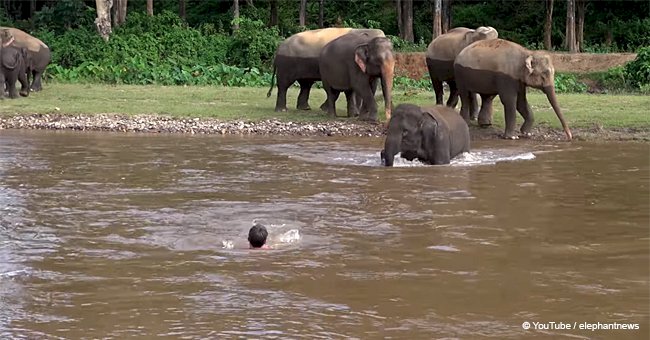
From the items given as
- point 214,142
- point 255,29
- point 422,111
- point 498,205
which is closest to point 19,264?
point 498,205

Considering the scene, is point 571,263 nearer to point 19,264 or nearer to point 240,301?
point 240,301

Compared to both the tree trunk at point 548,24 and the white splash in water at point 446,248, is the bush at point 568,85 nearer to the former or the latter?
the tree trunk at point 548,24

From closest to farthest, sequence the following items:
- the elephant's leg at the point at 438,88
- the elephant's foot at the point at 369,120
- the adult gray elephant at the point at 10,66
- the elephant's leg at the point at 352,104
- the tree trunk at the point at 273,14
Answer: the elephant's foot at the point at 369,120
the elephant's leg at the point at 352,104
the elephant's leg at the point at 438,88
the adult gray elephant at the point at 10,66
the tree trunk at the point at 273,14

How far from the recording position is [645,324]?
660cm

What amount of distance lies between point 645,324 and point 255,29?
2666 centimetres

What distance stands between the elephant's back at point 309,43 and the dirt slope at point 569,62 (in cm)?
1042

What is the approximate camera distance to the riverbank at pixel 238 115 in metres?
18.5

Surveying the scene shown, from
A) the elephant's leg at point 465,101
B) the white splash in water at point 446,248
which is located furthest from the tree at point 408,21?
the white splash in water at point 446,248

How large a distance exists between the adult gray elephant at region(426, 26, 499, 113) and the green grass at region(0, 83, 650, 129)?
114 cm

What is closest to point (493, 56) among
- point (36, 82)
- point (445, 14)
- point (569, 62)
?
point (36, 82)

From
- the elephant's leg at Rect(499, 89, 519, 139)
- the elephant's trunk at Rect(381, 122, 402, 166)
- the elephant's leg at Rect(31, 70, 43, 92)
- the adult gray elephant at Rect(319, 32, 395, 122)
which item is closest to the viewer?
the elephant's trunk at Rect(381, 122, 402, 166)

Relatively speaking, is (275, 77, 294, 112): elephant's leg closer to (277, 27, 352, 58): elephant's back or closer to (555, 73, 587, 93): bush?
(277, 27, 352, 58): elephant's back

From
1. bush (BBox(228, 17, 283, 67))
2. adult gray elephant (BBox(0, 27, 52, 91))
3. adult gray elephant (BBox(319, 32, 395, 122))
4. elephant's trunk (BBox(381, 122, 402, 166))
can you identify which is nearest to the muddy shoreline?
adult gray elephant (BBox(319, 32, 395, 122))

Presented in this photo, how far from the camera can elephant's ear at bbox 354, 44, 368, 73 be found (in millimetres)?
18812
